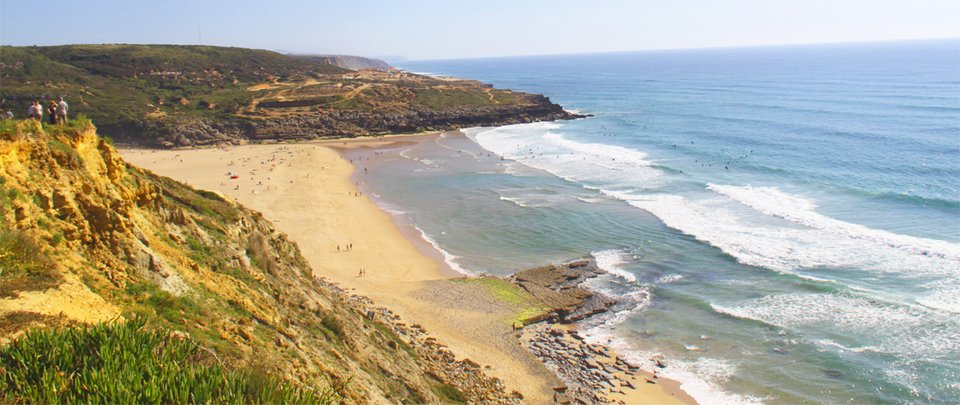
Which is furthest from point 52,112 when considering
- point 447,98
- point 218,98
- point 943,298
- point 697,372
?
point 447,98

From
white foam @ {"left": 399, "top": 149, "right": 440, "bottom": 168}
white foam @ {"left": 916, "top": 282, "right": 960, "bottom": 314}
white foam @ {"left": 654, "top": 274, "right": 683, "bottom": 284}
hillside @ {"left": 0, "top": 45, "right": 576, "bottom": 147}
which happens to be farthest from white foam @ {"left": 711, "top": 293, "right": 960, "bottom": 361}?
hillside @ {"left": 0, "top": 45, "right": 576, "bottom": 147}

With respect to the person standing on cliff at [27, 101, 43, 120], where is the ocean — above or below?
below

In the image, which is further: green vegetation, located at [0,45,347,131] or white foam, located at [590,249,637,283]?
green vegetation, located at [0,45,347,131]

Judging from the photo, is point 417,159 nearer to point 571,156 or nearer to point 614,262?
point 571,156

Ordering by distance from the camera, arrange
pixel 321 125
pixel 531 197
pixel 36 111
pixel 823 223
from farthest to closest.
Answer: pixel 321 125 < pixel 531 197 < pixel 823 223 < pixel 36 111

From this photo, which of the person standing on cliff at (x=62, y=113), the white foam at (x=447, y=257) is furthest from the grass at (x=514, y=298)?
the person standing on cliff at (x=62, y=113)

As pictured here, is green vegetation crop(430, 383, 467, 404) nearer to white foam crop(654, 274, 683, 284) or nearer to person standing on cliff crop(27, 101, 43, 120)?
person standing on cliff crop(27, 101, 43, 120)
